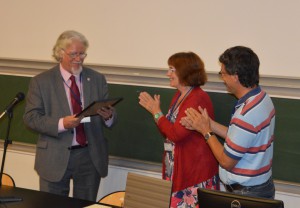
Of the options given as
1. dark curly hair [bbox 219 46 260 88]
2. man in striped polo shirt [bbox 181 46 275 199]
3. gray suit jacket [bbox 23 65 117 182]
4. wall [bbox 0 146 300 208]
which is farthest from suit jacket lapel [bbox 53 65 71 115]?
dark curly hair [bbox 219 46 260 88]

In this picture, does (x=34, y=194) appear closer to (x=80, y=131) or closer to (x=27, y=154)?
(x=80, y=131)

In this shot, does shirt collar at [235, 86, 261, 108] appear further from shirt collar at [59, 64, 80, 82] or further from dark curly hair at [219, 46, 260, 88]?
shirt collar at [59, 64, 80, 82]

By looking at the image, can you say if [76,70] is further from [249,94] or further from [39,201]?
[249,94]

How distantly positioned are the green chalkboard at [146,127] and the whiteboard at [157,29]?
250 millimetres

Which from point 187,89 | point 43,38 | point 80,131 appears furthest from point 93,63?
point 187,89

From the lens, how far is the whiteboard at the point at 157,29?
387 cm

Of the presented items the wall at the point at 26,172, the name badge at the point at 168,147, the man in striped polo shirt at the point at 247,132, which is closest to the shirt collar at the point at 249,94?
the man in striped polo shirt at the point at 247,132

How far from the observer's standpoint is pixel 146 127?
4.50m

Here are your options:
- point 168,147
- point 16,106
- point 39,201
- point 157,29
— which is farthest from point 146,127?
point 39,201

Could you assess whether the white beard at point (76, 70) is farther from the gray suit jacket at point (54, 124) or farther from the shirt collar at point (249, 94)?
the shirt collar at point (249, 94)

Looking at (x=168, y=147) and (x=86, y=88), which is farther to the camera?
(x=86, y=88)

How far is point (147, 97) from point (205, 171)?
776 mm

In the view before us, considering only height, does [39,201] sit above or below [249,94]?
below

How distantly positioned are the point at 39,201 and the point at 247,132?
1359 mm
